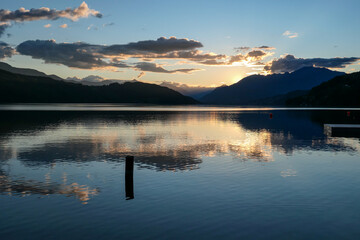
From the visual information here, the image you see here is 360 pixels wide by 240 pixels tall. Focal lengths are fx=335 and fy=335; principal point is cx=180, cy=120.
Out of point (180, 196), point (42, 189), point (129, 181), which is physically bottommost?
point (180, 196)

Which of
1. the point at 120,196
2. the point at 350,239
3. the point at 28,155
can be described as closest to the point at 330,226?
the point at 350,239

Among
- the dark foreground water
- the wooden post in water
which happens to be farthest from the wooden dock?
the wooden post in water

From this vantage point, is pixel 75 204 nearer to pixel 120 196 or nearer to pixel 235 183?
pixel 120 196

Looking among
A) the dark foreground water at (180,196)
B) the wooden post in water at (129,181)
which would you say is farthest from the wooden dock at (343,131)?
the wooden post in water at (129,181)

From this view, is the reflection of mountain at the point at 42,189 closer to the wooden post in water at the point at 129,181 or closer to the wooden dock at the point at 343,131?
the wooden post in water at the point at 129,181

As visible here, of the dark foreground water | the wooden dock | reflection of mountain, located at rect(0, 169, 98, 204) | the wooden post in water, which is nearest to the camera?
the dark foreground water

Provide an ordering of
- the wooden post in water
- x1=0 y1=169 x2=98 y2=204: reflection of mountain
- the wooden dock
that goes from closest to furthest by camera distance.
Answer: x1=0 y1=169 x2=98 y2=204: reflection of mountain
the wooden post in water
the wooden dock

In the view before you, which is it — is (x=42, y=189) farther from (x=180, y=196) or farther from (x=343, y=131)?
(x=343, y=131)

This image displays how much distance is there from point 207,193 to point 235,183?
3.61m

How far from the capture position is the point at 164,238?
14789mm

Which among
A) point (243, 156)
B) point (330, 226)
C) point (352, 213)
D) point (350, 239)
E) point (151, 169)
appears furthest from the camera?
point (243, 156)

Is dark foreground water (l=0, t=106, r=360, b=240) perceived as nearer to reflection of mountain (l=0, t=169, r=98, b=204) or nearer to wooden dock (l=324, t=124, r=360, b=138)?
reflection of mountain (l=0, t=169, r=98, b=204)

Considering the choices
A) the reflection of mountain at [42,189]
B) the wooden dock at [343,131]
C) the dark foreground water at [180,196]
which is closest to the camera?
the dark foreground water at [180,196]

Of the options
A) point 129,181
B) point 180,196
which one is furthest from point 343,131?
point 129,181
